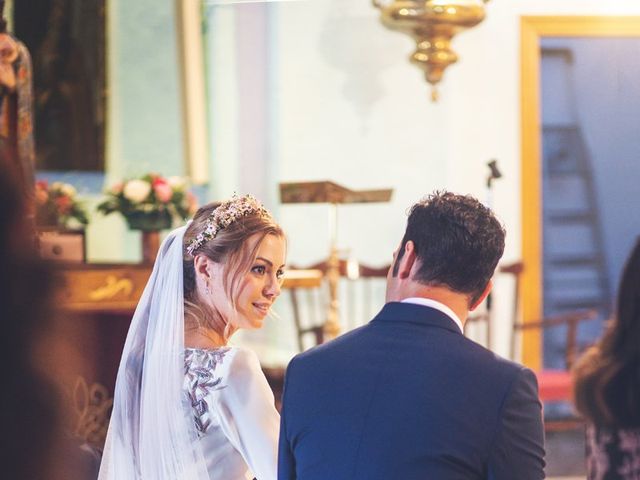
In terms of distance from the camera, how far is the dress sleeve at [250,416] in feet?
7.41

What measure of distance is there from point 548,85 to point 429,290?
18.8ft

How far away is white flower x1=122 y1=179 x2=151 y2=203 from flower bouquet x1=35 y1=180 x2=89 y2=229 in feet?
1.45

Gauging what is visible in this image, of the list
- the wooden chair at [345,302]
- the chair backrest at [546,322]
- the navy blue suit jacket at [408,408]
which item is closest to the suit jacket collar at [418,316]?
the navy blue suit jacket at [408,408]

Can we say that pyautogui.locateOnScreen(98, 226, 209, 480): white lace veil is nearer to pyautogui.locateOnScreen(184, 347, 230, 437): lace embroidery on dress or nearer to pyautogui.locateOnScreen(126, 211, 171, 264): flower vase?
pyautogui.locateOnScreen(184, 347, 230, 437): lace embroidery on dress

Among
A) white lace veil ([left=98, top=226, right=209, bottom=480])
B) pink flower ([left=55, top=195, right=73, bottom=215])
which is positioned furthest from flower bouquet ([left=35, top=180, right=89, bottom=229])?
white lace veil ([left=98, top=226, right=209, bottom=480])

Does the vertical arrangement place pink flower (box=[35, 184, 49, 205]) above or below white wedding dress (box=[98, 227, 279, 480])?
above

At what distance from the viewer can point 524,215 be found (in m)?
7.39

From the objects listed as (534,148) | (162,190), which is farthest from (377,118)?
(162,190)

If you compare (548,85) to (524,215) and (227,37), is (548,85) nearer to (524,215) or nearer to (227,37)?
(524,215)

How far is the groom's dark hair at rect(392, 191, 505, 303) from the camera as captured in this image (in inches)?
80.7

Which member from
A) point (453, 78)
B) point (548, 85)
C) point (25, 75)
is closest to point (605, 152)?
point (548, 85)

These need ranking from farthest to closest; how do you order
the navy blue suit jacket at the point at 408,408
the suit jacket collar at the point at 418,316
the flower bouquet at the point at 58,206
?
the flower bouquet at the point at 58,206 → the suit jacket collar at the point at 418,316 → the navy blue suit jacket at the point at 408,408

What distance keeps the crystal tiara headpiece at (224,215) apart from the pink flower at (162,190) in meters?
3.41

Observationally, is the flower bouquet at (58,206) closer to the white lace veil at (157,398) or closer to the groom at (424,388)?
the white lace veil at (157,398)
